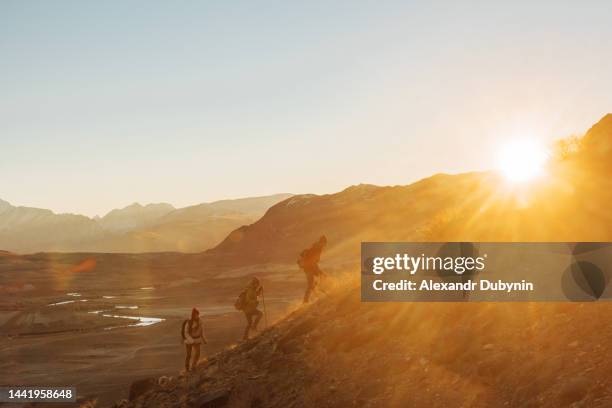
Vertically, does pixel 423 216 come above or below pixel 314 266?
above

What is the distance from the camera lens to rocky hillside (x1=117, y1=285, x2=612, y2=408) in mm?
7098

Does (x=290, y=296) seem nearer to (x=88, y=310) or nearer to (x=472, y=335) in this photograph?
(x=88, y=310)

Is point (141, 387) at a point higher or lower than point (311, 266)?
lower

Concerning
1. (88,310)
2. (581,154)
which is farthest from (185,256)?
(581,154)

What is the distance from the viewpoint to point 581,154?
486 inches

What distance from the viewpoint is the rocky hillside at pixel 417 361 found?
7.10 metres

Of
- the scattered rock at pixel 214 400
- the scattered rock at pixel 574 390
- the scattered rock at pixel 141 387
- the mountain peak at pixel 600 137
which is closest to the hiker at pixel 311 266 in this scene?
the scattered rock at pixel 141 387

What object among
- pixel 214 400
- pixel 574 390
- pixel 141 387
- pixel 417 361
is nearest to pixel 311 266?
pixel 141 387

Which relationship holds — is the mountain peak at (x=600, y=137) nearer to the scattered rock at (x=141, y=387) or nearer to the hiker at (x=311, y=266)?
the hiker at (x=311, y=266)

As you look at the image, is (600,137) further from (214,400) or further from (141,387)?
(141,387)

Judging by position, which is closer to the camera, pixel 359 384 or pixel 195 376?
pixel 359 384

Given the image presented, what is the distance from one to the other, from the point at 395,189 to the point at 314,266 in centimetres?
9405

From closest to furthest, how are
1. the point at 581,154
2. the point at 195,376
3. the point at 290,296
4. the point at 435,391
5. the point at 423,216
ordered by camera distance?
the point at 435,391
the point at 581,154
the point at 195,376
the point at 290,296
the point at 423,216

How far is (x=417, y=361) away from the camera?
9086 mm
